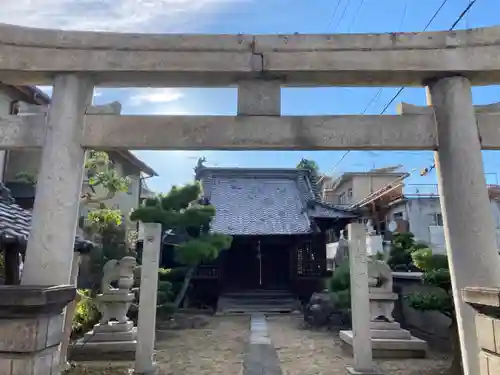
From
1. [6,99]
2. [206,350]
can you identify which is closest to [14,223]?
[206,350]

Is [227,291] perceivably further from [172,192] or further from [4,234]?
[4,234]

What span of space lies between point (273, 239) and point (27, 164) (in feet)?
39.6

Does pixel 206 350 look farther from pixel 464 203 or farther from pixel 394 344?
pixel 464 203

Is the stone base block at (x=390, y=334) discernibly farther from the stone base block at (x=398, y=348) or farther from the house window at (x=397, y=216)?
the house window at (x=397, y=216)

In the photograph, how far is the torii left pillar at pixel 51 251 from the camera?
3.58 metres

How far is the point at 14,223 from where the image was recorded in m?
5.91

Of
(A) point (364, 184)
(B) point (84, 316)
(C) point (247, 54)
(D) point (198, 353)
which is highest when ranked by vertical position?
(A) point (364, 184)

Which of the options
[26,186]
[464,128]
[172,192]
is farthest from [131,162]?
[464,128]

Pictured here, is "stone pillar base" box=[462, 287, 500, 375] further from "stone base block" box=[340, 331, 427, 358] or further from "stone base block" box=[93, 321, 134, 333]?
"stone base block" box=[93, 321, 134, 333]

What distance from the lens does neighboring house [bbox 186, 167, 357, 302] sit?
21.4 m

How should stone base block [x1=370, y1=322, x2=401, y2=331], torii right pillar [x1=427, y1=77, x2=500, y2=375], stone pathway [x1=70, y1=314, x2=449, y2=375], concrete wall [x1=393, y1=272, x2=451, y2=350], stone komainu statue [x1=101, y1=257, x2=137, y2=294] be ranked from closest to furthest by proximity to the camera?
torii right pillar [x1=427, y1=77, x2=500, y2=375]
stone pathway [x1=70, y1=314, x2=449, y2=375]
stone base block [x1=370, y1=322, x2=401, y2=331]
stone komainu statue [x1=101, y1=257, x2=137, y2=294]
concrete wall [x1=393, y1=272, x2=451, y2=350]

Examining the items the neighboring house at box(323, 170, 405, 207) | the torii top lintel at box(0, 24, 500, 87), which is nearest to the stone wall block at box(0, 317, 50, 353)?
the torii top lintel at box(0, 24, 500, 87)

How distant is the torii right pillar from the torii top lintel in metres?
0.39

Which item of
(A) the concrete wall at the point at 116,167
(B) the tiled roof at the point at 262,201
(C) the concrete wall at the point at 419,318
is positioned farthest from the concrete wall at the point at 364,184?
(C) the concrete wall at the point at 419,318
